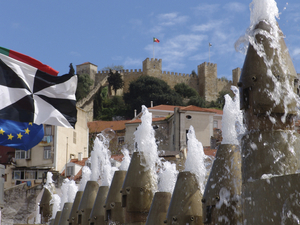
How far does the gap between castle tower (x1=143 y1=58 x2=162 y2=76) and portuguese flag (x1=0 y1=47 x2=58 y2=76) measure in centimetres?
9171

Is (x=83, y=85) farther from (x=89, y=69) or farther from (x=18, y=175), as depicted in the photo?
(x=18, y=175)

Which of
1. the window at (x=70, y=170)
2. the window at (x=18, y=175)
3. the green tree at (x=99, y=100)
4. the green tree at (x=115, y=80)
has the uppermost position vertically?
the green tree at (x=115, y=80)

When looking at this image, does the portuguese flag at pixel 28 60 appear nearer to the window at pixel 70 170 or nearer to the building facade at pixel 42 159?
the window at pixel 70 170

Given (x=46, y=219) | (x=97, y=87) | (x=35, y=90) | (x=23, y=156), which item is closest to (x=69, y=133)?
(x=23, y=156)

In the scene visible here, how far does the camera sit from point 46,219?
20109 millimetres

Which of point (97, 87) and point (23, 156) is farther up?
point (97, 87)

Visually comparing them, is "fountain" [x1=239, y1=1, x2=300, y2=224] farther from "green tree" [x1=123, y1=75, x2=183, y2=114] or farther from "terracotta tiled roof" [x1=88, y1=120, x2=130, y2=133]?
"green tree" [x1=123, y1=75, x2=183, y2=114]

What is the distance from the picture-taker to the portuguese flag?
1488cm

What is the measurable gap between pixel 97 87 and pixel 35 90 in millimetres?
83660

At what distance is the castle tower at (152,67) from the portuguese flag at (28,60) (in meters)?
91.7

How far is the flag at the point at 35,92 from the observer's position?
47.3ft

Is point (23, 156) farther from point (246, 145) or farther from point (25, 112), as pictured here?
point (246, 145)

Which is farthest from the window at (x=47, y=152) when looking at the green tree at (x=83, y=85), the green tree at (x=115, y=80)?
the green tree at (x=115, y=80)

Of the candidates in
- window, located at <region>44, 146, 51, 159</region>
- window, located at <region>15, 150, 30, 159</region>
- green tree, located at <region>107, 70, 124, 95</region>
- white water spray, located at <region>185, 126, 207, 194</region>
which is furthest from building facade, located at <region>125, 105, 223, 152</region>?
green tree, located at <region>107, 70, 124, 95</region>
